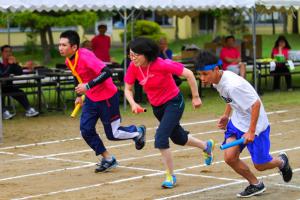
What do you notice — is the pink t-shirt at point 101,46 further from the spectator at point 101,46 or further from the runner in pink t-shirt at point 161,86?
the runner in pink t-shirt at point 161,86

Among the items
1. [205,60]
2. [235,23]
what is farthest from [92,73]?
[235,23]

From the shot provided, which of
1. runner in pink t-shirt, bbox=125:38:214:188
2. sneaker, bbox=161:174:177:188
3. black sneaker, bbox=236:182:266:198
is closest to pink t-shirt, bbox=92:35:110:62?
runner in pink t-shirt, bbox=125:38:214:188

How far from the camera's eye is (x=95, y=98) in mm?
9672

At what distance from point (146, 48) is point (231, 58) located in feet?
36.3

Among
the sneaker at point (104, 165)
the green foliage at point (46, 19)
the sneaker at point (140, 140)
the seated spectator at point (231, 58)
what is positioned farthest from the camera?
the green foliage at point (46, 19)

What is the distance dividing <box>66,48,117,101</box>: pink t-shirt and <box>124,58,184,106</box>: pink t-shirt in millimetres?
858

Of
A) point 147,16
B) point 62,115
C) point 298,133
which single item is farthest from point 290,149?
point 147,16

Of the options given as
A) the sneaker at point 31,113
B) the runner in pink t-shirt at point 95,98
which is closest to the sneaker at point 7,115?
the sneaker at point 31,113

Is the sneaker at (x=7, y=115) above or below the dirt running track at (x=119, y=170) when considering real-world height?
below

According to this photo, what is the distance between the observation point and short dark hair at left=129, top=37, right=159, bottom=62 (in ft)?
28.0

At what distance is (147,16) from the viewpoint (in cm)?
5009

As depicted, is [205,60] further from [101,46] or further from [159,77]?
[101,46]

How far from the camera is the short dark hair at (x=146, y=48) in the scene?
853cm

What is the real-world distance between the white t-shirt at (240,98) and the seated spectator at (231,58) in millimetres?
11296
